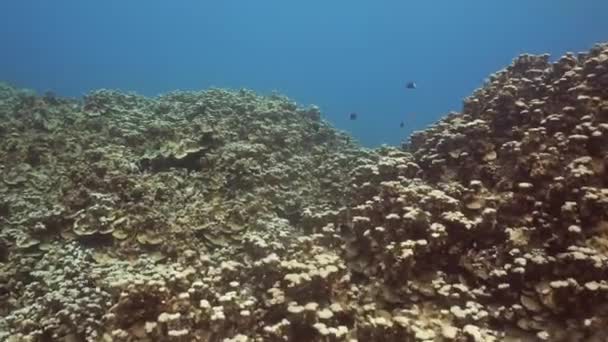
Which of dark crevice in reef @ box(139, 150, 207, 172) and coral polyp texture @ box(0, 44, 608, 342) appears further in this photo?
dark crevice in reef @ box(139, 150, 207, 172)

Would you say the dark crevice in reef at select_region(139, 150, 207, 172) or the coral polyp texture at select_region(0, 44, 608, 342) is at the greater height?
the dark crevice in reef at select_region(139, 150, 207, 172)

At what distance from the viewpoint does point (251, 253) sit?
8680mm

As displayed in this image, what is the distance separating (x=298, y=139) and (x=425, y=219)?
8.55 metres

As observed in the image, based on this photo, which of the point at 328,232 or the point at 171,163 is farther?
the point at 171,163

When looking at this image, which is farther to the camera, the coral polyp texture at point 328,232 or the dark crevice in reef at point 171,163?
the dark crevice in reef at point 171,163

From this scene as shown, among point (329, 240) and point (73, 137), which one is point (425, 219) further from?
point (73, 137)

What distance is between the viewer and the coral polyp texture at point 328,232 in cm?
611

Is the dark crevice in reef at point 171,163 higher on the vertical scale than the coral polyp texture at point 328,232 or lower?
higher

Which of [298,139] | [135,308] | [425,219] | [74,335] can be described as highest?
[298,139]

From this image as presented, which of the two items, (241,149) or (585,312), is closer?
(585,312)

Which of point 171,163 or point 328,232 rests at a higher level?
point 171,163

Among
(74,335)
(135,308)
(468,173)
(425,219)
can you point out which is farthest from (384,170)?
(74,335)

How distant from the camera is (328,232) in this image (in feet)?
28.3

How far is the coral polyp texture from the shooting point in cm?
611
